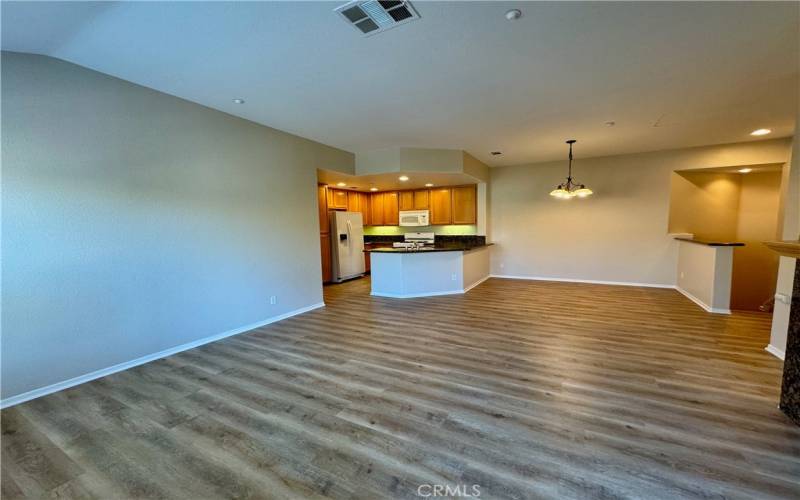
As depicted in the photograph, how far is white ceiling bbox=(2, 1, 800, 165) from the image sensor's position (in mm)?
1956

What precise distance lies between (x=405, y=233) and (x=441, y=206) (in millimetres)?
1407

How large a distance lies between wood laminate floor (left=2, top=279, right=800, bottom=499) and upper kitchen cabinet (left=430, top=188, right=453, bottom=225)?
4194 millimetres

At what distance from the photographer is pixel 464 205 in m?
7.15

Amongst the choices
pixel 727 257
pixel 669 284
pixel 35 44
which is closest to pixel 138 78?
pixel 35 44

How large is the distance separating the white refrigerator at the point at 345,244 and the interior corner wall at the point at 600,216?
334 cm

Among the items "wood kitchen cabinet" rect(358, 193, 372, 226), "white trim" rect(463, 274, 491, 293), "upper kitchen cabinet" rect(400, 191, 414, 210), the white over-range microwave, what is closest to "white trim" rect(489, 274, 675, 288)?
"white trim" rect(463, 274, 491, 293)

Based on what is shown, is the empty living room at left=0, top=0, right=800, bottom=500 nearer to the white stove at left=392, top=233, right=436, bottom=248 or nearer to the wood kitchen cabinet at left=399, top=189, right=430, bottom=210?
the wood kitchen cabinet at left=399, top=189, right=430, bottom=210

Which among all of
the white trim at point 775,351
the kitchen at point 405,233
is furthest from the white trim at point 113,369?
the white trim at point 775,351

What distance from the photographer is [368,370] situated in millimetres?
2785

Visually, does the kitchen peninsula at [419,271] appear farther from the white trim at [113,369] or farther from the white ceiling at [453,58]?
the white ceiling at [453,58]

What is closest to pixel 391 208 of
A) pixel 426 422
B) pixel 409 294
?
pixel 409 294

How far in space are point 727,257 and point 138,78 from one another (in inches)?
287

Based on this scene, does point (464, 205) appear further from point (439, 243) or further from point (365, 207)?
point (365, 207)

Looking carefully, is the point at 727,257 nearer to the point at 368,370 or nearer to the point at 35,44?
the point at 368,370
